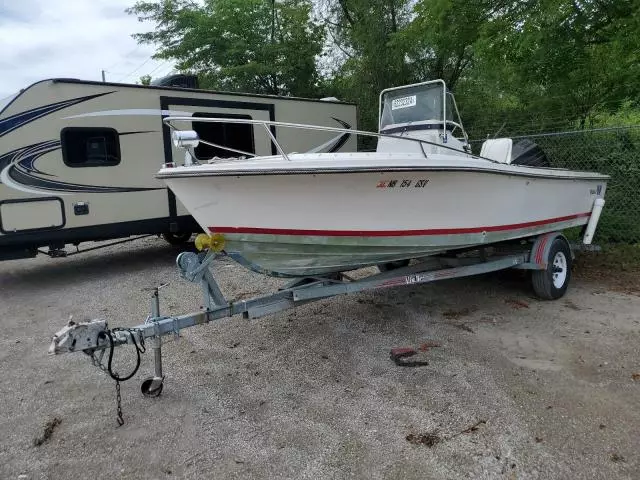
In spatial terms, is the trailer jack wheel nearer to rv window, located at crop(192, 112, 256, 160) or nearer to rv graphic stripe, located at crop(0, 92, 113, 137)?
rv graphic stripe, located at crop(0, 92, 113, 137)

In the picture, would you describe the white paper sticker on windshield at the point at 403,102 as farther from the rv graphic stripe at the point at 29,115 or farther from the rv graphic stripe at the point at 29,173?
the rv graphic stripe at the point at 29,173

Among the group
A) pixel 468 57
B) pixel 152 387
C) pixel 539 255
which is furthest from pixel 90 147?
pixel 468 57

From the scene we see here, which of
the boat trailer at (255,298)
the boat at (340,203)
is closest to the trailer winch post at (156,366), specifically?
the boat trailer at (255,298)

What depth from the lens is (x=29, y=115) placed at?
572cm

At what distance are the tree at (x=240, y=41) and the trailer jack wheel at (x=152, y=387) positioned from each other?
10.8 metres

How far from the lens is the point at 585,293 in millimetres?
5312

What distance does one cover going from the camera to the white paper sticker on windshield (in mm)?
5074

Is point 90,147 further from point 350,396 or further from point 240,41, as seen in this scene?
point 240,41

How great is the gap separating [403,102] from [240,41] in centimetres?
919

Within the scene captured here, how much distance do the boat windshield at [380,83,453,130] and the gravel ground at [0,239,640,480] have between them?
6.10 feet

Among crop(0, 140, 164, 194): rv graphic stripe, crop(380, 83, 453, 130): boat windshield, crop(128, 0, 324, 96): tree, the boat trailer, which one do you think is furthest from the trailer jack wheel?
crop(128, 0, 324, 96): tree

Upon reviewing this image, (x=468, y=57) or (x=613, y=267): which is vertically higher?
(x=468, y=57)

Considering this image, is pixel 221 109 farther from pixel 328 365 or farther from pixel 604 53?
pixel 604 53

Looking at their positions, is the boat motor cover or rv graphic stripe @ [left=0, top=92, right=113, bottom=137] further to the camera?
rv graphic stripe @ [left=0, top=92, right=113, bottom=137]
